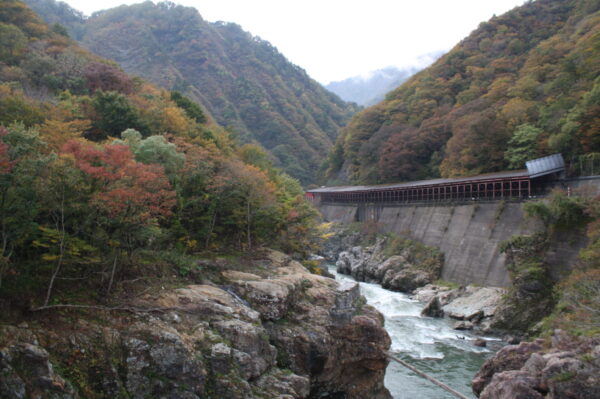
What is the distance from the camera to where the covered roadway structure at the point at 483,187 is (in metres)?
29.1

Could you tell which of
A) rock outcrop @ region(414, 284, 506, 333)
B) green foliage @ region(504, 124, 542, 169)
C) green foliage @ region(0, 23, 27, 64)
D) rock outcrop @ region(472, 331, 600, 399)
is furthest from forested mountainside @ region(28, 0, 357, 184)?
rock outcrop @ region(472, 331, 600, 399)

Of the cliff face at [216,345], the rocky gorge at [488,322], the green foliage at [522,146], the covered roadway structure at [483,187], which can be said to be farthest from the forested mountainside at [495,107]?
the cliff face at [216,345]

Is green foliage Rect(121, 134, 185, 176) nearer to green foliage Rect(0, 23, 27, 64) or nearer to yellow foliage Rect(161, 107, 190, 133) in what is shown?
yellow foliage Rect(161, 107, 190, 133)

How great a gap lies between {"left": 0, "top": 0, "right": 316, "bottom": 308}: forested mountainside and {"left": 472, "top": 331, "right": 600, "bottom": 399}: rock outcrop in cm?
1159

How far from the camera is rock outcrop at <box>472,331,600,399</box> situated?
39.8 feet

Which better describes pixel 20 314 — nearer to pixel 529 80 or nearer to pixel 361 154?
pixel 529 80

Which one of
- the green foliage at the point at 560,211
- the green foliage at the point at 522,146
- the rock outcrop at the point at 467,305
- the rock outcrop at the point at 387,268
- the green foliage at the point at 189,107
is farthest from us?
the green foliage at the point at 189,107

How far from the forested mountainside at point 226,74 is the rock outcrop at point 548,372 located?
7205cm

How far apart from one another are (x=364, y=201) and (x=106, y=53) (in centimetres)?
7760

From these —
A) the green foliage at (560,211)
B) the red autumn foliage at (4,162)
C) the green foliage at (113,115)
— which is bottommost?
the green foliage at (560,211)

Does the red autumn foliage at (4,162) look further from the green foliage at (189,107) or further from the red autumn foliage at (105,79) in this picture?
the green foliage at (189,107)

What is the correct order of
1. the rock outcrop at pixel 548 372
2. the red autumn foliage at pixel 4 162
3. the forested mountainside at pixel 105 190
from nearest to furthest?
the red autumn foliage at pixel 4 162
the forested mountainside at pixel 105 190
the rock outcrop at pixel 548 372

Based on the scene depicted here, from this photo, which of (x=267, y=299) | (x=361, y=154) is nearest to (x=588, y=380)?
(x=267, y=299)

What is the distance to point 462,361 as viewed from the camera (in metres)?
18.8
